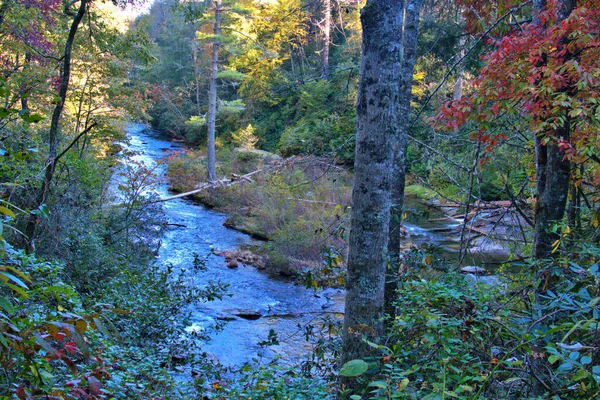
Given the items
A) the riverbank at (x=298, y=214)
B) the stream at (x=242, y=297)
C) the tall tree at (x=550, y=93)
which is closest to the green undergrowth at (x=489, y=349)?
the tall tree at (x=550, y=93)

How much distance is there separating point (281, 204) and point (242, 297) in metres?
5.26

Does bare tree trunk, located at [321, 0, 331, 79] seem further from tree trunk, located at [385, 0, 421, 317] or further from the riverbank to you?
the riverbank

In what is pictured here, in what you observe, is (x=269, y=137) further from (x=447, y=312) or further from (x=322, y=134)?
(x=447, y=312)

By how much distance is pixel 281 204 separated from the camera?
14109 mm

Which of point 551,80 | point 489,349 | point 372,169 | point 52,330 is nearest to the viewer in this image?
point 52,330

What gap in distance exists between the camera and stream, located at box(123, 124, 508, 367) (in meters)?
7.00

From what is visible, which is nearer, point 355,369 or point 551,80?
point 355,369

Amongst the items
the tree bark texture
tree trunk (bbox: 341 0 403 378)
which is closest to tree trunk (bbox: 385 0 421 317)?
the tree bark texture

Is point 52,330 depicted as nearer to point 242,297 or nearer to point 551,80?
point 551,80

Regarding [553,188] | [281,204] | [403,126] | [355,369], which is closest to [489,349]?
[355,369]

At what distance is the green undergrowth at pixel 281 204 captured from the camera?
1105cm

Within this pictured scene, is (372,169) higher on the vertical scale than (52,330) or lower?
higher

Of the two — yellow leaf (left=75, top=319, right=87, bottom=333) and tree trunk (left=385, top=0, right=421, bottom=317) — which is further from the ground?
tree trunk (left=385, top=0, right=421, bottom=317)

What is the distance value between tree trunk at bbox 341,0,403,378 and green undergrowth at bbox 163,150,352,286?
188 inches
